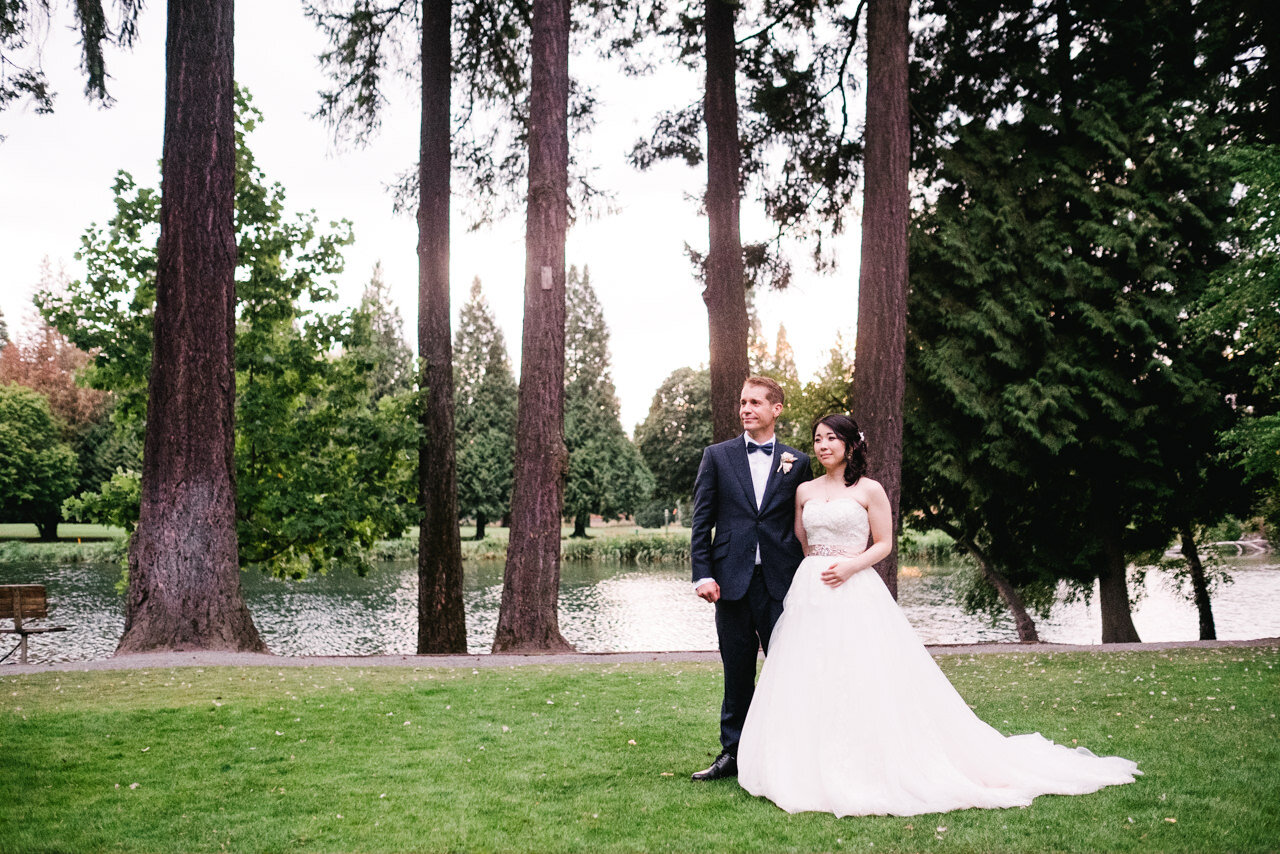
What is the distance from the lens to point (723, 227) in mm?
12266

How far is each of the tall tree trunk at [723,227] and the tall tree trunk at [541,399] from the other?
2254 millimetres

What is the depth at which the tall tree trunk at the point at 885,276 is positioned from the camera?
34.2 feet

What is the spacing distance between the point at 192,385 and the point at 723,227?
265 inches

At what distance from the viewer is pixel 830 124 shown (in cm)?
1482

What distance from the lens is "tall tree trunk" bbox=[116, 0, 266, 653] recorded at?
30.9 ft

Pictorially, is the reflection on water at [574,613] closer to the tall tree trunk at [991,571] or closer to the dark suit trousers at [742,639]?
the tall tree trunk at [991,571]

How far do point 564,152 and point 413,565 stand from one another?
28.2m

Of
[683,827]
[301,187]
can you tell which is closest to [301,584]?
[301,187]

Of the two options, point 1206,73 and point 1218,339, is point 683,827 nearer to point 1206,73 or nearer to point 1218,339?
point 1218,339

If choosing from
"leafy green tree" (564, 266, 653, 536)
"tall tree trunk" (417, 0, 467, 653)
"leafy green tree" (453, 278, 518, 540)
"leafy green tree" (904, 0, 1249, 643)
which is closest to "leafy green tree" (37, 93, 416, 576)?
"tall tree trunk" (417, 0, 467, 653)

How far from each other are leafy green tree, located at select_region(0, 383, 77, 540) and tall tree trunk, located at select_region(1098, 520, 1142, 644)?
4055cm

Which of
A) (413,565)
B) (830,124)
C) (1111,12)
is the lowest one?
(413,565)

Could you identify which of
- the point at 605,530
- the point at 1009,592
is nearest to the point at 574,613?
the point at 1009,592

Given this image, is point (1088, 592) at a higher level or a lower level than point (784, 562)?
lower
